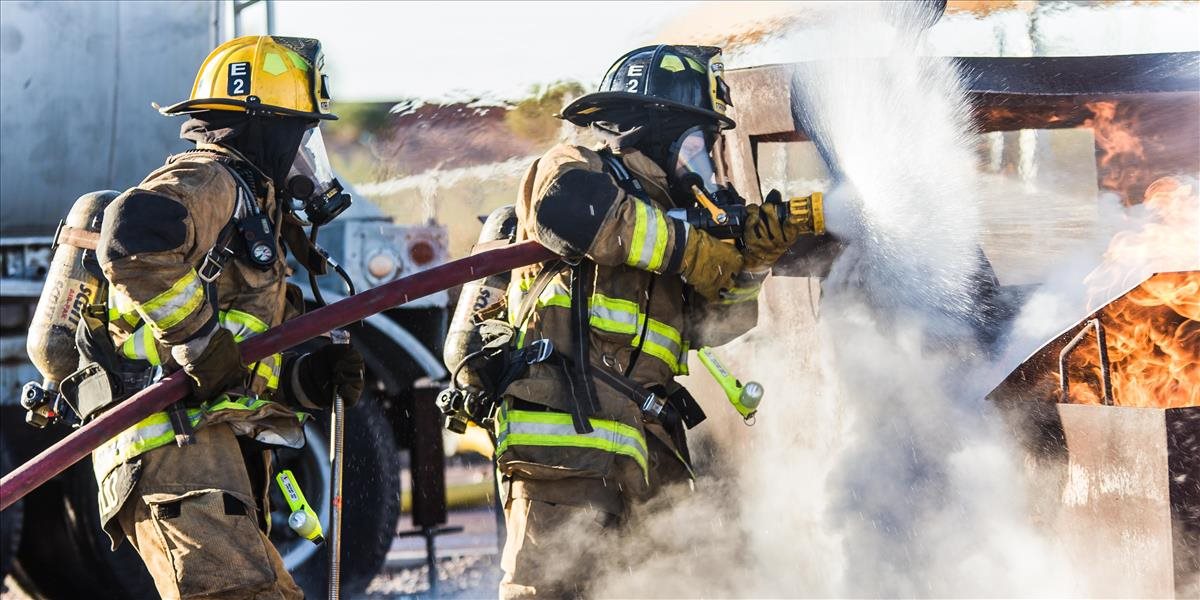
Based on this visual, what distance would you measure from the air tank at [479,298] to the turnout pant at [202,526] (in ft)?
2.80

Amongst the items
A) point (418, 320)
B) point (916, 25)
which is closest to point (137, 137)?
point (418, 320)

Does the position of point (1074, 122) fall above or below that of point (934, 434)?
above

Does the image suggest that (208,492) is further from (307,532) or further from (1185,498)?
(1185,498)

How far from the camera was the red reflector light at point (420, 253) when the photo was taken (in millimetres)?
6219

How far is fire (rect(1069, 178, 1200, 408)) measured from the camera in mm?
3518

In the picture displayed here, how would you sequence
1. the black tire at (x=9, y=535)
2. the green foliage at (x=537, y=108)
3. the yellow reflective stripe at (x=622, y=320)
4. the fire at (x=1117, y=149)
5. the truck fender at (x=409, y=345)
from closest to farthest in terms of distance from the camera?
1. the yellow reflective stripe at (x=622, y=320)
2. the fire at (x=1117, y=149)
3. the black tire at (x=9, y=535)
4. the truck fender at (x=409, y=345)
5. the green foliage at (x=537, y=108)

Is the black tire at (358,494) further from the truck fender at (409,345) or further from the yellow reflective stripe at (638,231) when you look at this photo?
the yellow reflective stripe at (638,231)

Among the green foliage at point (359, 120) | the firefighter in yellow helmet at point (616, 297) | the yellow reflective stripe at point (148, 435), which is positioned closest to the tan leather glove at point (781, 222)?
the firefighter in yellow helmet at point (616, 297)

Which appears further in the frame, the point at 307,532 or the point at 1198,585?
the point at 307,532

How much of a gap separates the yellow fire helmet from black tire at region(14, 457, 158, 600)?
2.83 m

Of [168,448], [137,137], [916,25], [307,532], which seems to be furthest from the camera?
[137,137]

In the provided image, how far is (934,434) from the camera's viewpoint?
4.18m

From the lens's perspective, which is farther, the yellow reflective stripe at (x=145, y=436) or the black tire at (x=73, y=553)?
the black tire at (x=73, y=553)

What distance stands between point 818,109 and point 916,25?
420 mm
